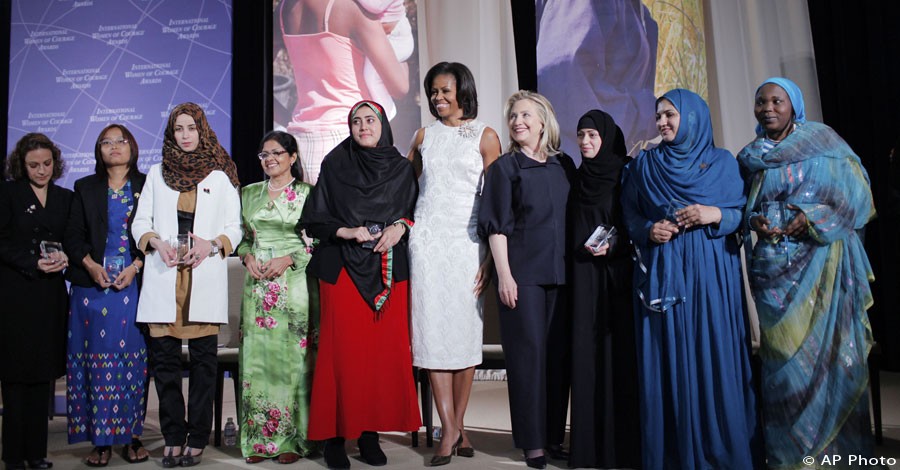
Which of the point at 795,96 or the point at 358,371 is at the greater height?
the point at 795,96

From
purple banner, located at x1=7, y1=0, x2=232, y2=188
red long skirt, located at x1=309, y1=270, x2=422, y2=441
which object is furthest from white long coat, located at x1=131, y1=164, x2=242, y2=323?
purple banner, located at x1=7, y1=0, x2=232, y2=188

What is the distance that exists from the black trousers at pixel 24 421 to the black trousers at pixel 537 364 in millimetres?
1997

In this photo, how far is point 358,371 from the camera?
122 inches

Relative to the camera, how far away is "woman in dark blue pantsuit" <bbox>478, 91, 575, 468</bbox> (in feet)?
9.95

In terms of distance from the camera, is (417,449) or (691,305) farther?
(417,449)

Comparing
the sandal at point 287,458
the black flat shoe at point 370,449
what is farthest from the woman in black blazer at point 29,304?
the black flat shoe at point 370,449

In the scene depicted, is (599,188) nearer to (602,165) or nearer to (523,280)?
(602,165)

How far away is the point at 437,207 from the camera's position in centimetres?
322

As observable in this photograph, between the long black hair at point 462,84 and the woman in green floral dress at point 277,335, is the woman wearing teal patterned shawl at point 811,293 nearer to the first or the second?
the long black hair at point 462,84

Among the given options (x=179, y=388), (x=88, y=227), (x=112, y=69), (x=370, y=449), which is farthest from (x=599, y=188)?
(x=112, y=69)

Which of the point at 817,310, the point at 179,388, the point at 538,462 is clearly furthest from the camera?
the point at 179,388

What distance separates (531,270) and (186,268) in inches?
59.2

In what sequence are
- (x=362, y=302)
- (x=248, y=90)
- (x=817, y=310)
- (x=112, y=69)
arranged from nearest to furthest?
(x=817, y=310)
(x=362, y=302)
(x=248, y=90)
(x=112, y=69)

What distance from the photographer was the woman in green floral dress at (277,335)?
10.7 ft
